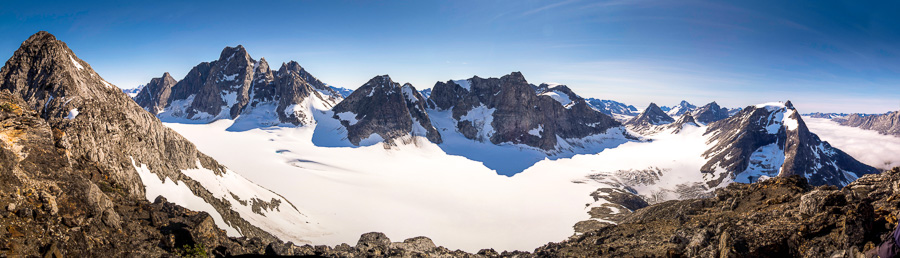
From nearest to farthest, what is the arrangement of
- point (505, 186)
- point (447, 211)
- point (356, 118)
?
point (447, 211), point (505, 186), point (356, 118)

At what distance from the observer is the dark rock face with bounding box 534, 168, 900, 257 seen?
12086 mm

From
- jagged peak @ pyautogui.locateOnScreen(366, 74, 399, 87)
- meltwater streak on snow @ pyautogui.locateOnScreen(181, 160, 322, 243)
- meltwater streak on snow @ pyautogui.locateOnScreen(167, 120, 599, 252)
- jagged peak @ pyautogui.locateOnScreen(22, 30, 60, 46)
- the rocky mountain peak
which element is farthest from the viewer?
jagged peak @ pyautogui.locateOnScreen(366, 74, 399, 87)

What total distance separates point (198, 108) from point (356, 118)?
328ft

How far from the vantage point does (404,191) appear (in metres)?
83.0

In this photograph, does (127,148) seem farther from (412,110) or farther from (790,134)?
(790,134)

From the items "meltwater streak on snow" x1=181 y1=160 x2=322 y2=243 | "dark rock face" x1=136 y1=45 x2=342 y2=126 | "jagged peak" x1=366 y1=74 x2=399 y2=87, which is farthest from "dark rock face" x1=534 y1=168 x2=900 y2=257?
"dark rock face" x1=136 y1=45 x2=342 y2=126

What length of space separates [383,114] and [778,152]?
195 metres

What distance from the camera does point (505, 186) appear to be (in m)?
106

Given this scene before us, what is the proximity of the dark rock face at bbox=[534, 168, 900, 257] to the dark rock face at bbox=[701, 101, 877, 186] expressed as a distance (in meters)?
148

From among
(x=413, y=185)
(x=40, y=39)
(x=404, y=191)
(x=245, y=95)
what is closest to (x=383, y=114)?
(x=413, y=185)

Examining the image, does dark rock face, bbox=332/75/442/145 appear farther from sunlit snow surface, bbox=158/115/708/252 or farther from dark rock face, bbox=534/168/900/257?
dark rock face, bbox=534/168/900/257

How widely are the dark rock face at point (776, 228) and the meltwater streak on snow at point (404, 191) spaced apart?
34080 millimetres

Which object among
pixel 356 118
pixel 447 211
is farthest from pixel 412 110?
pixel 447 211

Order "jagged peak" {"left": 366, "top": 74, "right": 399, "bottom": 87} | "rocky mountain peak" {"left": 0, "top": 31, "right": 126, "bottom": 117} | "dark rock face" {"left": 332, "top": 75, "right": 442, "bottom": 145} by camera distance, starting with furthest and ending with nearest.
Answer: "jagged peak" {"left": 366, "top": 74, "right": 399, "bottom": 87} → "dark rock face" {"left": 332, "top": 75, "right": 442, "bottom": 145} → "rocky mountain peak" {"left": 0, "top": 31, "right": 126, "bottom": 117}
